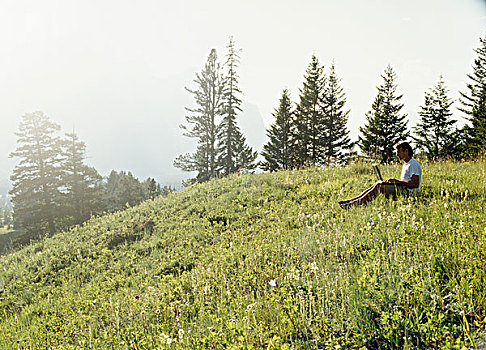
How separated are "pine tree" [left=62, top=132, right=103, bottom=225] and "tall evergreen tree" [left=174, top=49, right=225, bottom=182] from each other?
13923 mm

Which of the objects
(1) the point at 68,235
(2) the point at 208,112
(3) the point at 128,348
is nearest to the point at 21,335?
(3) the point at 128,348

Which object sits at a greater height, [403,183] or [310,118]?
[310,118]

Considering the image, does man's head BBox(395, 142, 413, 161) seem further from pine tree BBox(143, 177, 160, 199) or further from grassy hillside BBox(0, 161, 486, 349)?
pine tree BBox(143, 177, 160, 199)

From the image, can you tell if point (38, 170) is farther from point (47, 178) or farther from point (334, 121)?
point (334, 121)

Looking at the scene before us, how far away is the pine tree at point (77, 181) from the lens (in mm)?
40875

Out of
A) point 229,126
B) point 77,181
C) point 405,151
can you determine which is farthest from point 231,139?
point 405,151

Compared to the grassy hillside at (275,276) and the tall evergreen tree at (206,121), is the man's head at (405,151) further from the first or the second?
the tall evergreen tree at (206,121)

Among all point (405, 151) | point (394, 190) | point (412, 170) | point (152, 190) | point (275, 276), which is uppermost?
point (152, 190)

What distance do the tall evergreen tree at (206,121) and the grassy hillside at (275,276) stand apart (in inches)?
1001

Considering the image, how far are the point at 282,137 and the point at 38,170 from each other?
31.5m

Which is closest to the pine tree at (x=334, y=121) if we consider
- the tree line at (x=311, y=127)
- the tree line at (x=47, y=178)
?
the tree line at (x=311, y=127)

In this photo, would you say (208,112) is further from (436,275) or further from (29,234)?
(436,275)

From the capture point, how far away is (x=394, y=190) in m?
7.42

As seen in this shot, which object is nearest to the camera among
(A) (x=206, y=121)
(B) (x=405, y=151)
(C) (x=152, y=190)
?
(B) (x=405, y=151)
